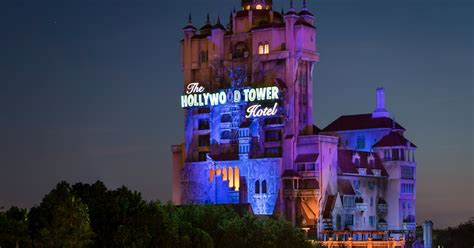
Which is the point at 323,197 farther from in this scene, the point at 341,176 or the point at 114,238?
the point at 114,238

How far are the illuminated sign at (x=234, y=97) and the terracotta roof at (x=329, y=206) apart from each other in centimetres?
1401

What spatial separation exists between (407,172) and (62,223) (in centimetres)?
8500

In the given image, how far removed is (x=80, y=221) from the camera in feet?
374

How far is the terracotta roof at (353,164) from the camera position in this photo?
18012 centimetres

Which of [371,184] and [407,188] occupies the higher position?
[371,184]

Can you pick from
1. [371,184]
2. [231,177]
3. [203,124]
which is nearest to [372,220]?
[371,184]

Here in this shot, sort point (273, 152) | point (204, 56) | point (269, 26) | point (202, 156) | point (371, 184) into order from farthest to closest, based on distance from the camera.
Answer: point (371, 184)
point (204, 56)
point (202, 156)
point (269, 26)
point (273, 152)

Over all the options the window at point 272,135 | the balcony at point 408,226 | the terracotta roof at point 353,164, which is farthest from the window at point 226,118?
the balcony at point 408,226

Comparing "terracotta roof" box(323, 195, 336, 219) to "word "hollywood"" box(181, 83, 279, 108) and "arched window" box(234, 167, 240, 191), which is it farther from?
"word "hollywood"" box(181, 83, 279, 108)

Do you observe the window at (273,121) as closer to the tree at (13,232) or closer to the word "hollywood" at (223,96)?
the word "hollywood" at (223,96)

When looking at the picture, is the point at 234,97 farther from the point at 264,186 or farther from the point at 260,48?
the point at 264,186

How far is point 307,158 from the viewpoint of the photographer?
567 feet

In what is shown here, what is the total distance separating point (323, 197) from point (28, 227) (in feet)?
210

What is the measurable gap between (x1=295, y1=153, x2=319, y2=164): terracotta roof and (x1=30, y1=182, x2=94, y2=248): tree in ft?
196
